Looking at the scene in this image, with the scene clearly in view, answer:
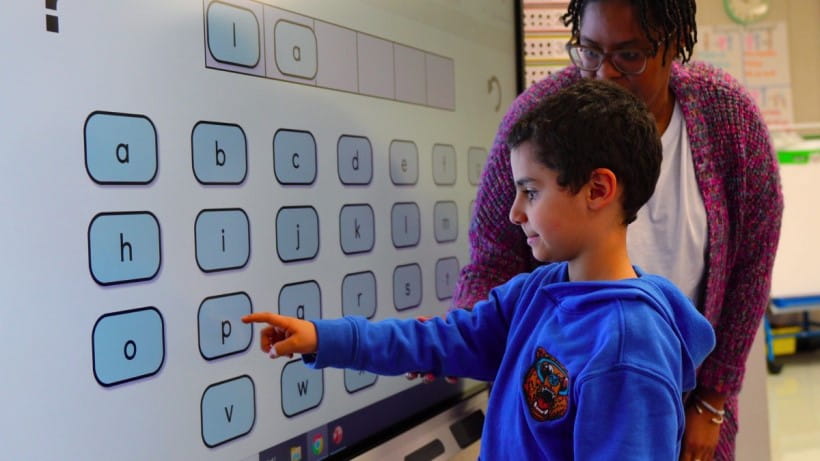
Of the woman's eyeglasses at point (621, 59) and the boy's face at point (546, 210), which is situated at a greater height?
the woman's eyeglasses at point (621, 59)

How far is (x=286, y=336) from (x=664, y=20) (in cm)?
60

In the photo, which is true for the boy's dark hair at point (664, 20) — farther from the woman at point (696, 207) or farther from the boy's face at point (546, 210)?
the boy's face at point (546, 210)

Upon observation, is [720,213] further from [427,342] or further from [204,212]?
[204,212]

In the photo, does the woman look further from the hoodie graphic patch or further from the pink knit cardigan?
the hoodie graphic patch

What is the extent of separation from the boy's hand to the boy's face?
0.73ft

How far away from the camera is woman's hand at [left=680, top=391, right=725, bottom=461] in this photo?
3.34ft

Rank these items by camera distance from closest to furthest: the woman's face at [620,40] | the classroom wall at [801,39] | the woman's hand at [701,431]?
1. the woman's face at [620,40]
2. the woman's hand at [701,431]
3. the classroom wall at [801,39]

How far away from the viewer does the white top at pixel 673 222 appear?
0.98 meters

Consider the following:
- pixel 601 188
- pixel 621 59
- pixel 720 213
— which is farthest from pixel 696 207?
pixel 601 188

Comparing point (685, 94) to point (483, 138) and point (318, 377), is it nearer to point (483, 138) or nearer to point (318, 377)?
point (483, 138)

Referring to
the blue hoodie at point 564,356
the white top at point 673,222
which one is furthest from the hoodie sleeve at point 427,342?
the white top at point 673,222

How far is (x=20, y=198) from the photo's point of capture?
0.58 m

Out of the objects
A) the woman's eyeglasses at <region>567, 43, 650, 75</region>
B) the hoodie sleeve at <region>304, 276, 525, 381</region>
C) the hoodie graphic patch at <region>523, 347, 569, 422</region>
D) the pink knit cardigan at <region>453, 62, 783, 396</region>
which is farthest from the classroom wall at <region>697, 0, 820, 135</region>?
the hoodie graphic patch at <region>523, 347, 569, 422</region>

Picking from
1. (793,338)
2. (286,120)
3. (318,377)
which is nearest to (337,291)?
(318,377)
